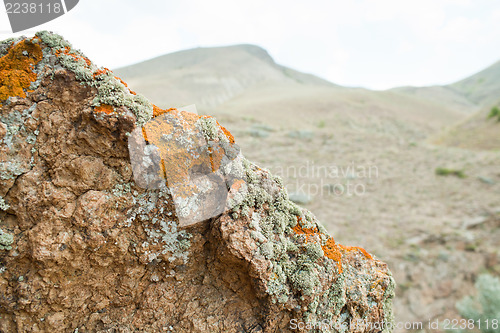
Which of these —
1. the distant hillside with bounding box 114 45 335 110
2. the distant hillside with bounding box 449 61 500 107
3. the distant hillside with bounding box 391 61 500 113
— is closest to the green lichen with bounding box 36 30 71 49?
the distant hillside with bounding box 114 45 335 110

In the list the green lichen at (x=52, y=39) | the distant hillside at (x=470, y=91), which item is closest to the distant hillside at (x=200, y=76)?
the green lichen at (x=52, y=39)

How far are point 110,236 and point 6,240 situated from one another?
2.53ft

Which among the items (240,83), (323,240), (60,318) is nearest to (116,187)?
(60,318)

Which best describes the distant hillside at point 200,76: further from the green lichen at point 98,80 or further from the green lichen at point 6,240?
the green lichen at point 6,240

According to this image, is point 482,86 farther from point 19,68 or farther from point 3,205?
point 3,205

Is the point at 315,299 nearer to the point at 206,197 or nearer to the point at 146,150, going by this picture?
the point at 206,197

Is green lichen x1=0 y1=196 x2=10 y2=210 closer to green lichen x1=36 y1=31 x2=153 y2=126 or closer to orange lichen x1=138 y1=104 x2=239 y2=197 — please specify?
green lichen x1=36 y1=31 x2=153 y2=126

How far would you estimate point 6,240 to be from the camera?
2.24 metres

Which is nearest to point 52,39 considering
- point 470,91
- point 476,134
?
point 476,134

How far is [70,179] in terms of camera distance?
239 centimetres

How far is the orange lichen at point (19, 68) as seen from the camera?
91.7 inches

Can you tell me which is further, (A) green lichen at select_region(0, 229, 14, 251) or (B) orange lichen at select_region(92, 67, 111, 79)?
(B) orange lichen at select_region(92, 67, 111, 79)

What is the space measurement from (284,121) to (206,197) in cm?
2748

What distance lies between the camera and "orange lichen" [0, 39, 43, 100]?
2330 mm
